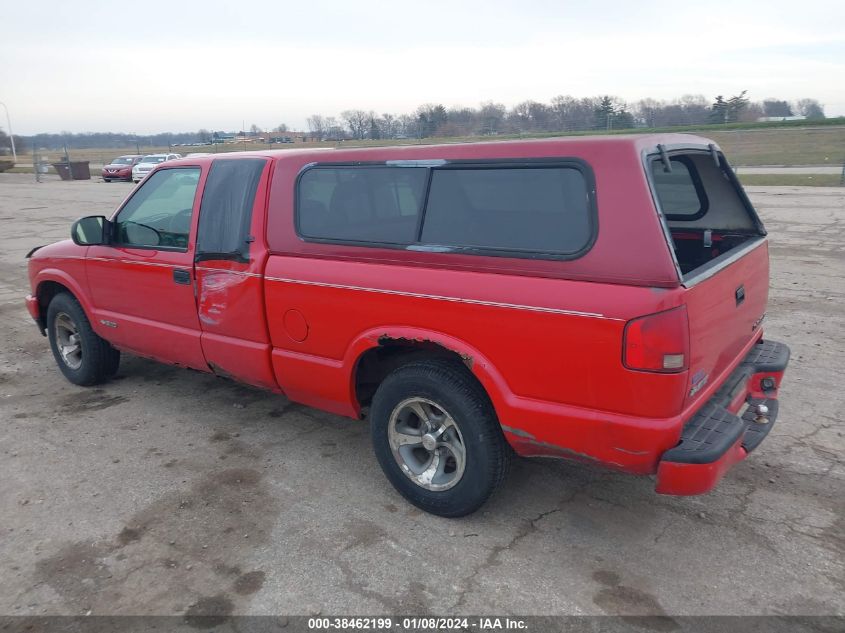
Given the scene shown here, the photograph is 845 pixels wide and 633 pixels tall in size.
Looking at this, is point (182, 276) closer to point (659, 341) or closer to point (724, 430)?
point (659, 341)

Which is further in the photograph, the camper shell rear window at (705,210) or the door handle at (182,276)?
the door handle at (182,276)

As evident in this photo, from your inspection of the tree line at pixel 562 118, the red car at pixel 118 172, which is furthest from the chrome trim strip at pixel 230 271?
the red car at pixel 118 172

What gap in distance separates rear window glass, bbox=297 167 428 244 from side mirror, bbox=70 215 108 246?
193 cm

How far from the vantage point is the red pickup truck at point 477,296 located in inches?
Result: 109

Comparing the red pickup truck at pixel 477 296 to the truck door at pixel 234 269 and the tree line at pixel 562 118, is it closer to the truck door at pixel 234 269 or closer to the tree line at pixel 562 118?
the truck door at pixel 234 269

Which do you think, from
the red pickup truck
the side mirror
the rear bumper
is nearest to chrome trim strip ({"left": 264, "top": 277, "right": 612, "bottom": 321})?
the red pickup truck

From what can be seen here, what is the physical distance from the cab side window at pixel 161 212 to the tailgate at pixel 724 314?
3191 mm

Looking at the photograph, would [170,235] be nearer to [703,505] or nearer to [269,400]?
[269,400]

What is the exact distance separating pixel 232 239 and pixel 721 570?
126 inches

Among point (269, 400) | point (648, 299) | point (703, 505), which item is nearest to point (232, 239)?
point (269, 400)

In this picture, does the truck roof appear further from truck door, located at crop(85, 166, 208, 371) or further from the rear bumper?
the rear bumper

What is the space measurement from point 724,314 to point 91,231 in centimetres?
426

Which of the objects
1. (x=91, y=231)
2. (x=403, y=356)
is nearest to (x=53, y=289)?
(x=91, y=231)

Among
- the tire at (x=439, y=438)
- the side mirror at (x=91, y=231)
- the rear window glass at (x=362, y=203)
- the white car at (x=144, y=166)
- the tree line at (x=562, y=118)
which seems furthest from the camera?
the white car at (x=144, y=166)
